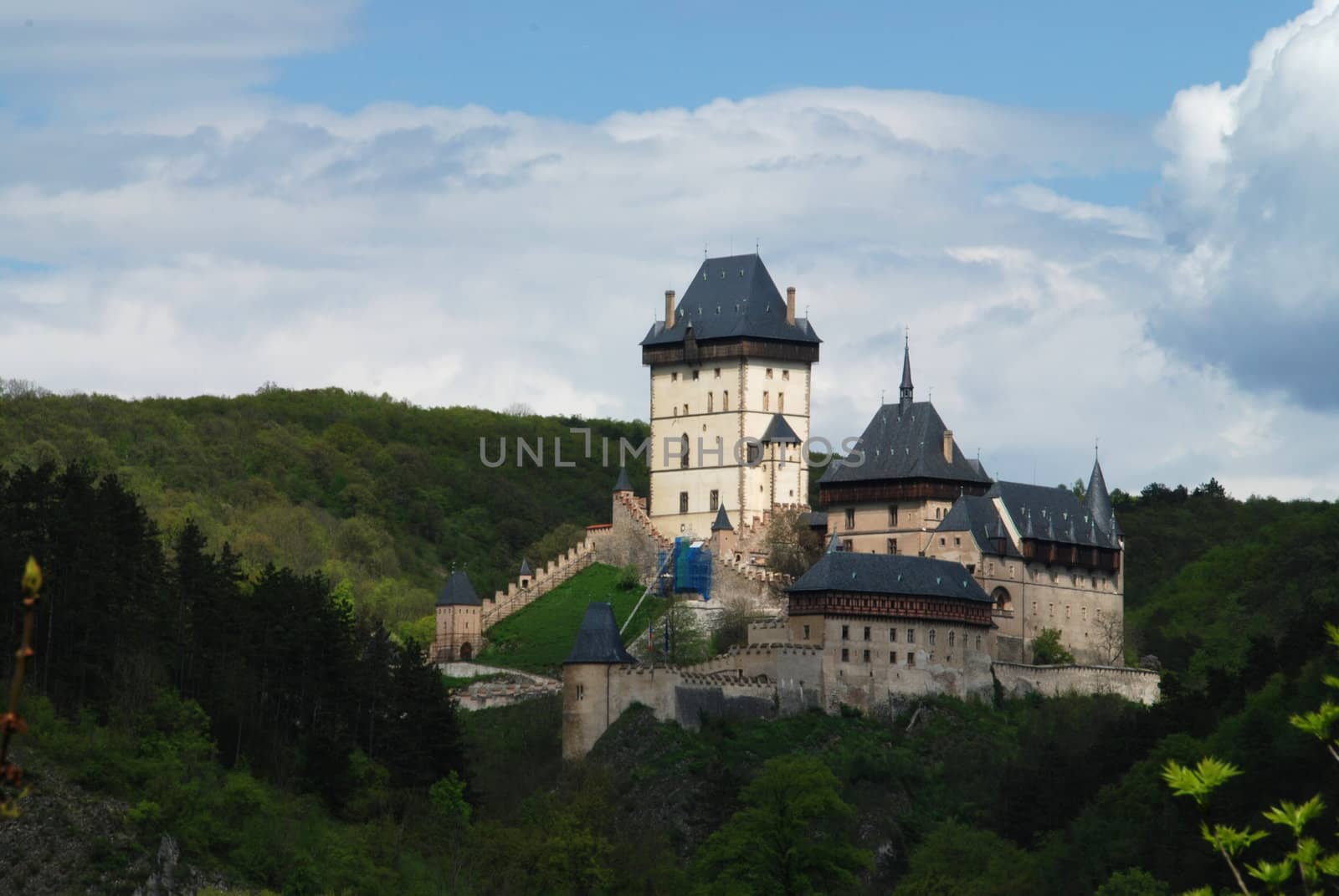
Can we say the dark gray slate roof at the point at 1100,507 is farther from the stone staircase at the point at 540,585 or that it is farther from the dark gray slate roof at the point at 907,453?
the stone staircase at the point at 540,585

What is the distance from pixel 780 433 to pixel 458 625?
41.3 feet

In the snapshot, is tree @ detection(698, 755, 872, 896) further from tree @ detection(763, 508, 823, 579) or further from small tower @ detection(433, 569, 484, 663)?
small tower @ detection(433, 569, 484, 663)

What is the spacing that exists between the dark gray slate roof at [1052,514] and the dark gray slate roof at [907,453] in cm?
118

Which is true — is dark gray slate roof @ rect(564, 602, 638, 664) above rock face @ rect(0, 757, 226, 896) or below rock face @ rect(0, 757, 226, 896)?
above

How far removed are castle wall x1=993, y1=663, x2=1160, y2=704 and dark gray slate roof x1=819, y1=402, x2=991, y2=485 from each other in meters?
7.51

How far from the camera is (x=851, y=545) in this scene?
76.4 m

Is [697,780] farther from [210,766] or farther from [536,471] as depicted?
[536,471]

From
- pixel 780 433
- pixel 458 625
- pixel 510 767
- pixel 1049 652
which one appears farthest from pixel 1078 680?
pixel 458 625

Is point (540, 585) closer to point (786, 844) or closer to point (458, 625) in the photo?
point (458, 625)

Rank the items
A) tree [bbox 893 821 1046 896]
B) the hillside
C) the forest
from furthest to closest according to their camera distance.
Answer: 1. the hillside
2. tree [bbox 893 821 1046 896]
3. the forest

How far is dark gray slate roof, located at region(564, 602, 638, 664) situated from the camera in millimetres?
65750

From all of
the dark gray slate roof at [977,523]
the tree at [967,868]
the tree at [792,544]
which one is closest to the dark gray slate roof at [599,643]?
the tree at [792,544]

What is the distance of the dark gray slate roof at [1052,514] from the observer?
7512 centimetres

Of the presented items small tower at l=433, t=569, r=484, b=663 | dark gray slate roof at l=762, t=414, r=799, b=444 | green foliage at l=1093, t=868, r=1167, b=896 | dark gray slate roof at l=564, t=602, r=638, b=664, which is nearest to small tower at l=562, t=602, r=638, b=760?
dark gray slate roof at l=564, t=602, r=638, b=664
